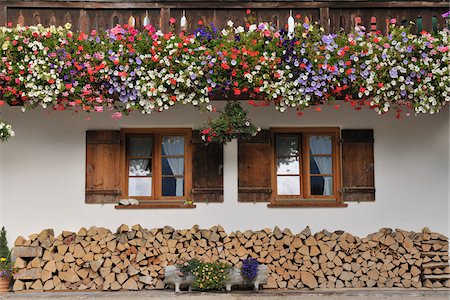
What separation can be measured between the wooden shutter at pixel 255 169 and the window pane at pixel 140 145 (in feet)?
4.57

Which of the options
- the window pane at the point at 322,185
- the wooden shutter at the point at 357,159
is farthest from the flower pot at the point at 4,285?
the wooden shutter at the point at 357,159

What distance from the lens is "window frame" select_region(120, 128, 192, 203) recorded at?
1061 cm

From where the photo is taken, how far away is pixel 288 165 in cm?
1077

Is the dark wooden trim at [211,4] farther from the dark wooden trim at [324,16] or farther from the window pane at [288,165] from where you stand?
the window pane at [288,165]

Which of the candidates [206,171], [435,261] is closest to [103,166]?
[206,171]

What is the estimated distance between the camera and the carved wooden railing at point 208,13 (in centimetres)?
973

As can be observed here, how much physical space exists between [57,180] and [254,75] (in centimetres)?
342

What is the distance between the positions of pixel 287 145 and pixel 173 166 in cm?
175

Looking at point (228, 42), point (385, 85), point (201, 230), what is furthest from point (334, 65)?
point (201, 230)

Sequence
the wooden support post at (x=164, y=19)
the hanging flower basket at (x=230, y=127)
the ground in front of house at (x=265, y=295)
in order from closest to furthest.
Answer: the ground in front of house at (x=265, y=295)
the hanging flower basket at (x=230, y=127)
the wooden support post at (x=164, y=19)

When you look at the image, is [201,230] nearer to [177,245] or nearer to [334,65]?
[177,245]

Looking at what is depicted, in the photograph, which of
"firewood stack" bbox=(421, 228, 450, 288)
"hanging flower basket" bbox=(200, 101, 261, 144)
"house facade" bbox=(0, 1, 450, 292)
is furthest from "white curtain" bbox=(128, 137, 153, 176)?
"firewood stack" bbox=(421, 228, 450, 288)

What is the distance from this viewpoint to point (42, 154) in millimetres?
10469

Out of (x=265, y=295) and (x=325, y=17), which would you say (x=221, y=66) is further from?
(x=265, y=295)
